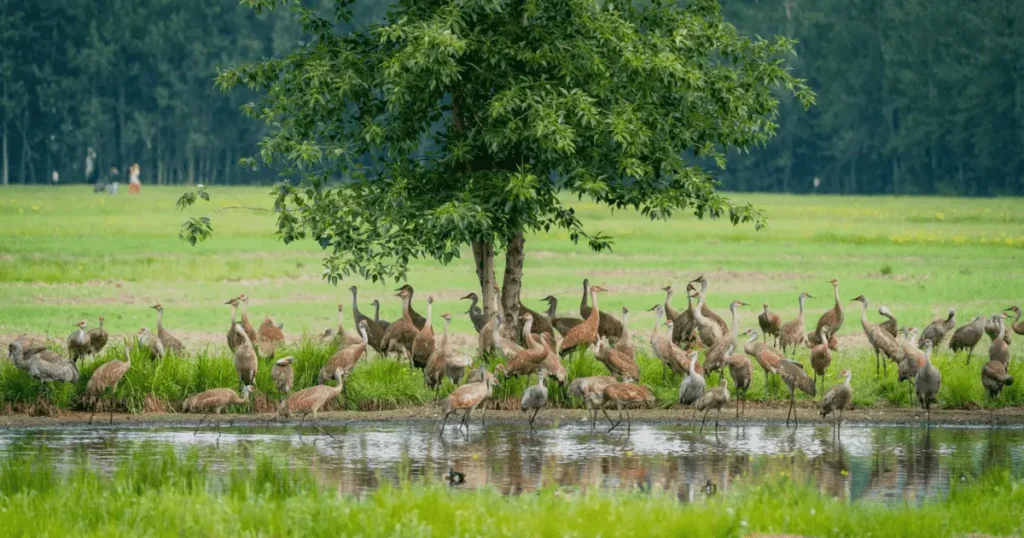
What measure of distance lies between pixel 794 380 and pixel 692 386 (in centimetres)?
138

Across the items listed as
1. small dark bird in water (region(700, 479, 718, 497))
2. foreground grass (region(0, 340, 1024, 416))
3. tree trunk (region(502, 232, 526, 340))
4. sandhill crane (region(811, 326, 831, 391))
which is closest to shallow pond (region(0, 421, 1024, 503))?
small dark bird in water (region(700, 479, 718, 497))

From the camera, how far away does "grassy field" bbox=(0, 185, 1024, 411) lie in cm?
2139

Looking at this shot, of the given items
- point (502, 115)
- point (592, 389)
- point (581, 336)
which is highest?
point (502, 115)

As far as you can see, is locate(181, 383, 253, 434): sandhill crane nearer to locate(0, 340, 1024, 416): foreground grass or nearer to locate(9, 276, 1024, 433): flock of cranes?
locate(9, 276, 1024, 433): flock of cranes

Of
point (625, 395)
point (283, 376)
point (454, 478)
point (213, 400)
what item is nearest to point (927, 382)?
point (625, 395)

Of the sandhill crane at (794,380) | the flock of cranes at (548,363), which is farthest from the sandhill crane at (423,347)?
the sandhill crane at (794,380)

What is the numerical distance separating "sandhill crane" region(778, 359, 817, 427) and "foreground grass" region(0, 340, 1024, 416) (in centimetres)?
131

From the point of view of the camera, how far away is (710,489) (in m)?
15.2

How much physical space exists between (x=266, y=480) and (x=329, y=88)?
355 inches

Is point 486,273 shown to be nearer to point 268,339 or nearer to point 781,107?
point 268,339

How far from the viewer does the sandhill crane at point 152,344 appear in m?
21.6

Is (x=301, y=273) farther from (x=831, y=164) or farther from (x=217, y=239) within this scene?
(x=831, y=164)

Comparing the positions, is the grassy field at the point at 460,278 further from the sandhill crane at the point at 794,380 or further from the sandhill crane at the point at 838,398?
the sandhill crane at the point at 838,398

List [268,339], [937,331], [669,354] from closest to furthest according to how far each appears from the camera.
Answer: [669,354] < [268,339] < [937,331]
